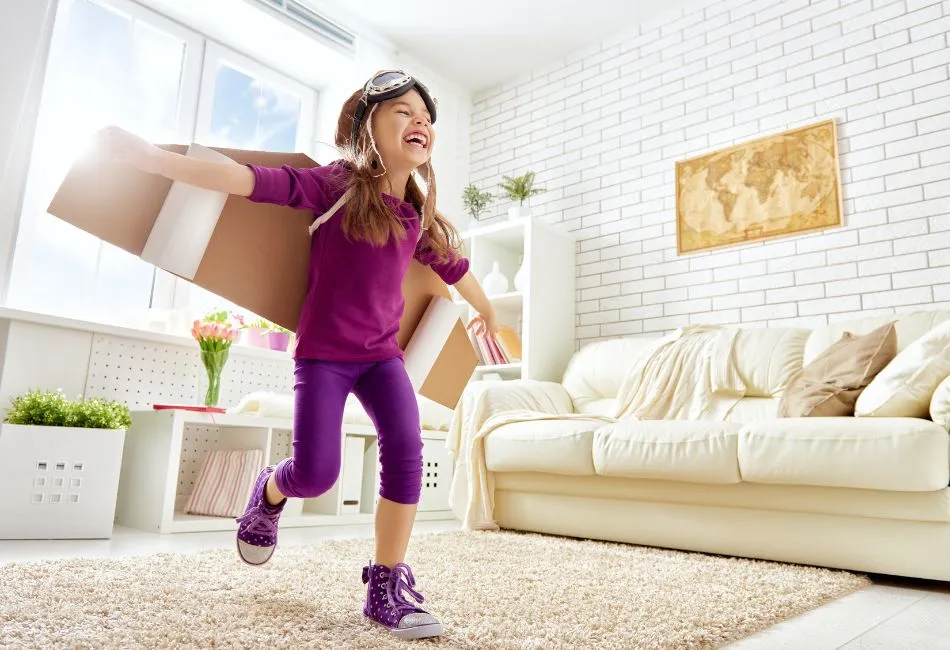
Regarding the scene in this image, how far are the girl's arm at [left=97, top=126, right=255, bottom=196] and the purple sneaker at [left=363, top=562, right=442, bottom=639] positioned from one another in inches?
27.2

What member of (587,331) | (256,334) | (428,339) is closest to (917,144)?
(587,331)

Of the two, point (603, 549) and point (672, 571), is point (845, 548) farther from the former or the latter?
point (603, 549)

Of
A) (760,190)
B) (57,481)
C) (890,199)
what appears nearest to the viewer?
(57,481)

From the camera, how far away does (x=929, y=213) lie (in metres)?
2.71

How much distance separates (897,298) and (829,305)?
0.25m

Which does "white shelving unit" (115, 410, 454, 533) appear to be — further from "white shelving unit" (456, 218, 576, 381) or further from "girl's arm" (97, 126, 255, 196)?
"girl's arm" (97, 126, 255, 196)

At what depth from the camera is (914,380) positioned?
71.4 inches

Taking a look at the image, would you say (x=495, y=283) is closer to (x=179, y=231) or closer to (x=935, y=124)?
(x=935, y=124)

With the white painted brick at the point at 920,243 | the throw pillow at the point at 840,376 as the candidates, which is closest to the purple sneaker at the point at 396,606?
the throw pillow at the point at 840,376

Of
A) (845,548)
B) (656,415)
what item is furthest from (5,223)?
(845,548)

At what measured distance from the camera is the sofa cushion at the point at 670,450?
6.50ft

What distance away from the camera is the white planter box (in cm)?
200

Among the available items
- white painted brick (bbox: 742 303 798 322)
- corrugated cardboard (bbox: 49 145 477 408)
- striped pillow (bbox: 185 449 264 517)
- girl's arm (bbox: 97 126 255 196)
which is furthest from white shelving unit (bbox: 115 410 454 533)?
white painted brick (bbox: 742 303 798 322)

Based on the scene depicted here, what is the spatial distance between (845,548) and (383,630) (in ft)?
4.29
